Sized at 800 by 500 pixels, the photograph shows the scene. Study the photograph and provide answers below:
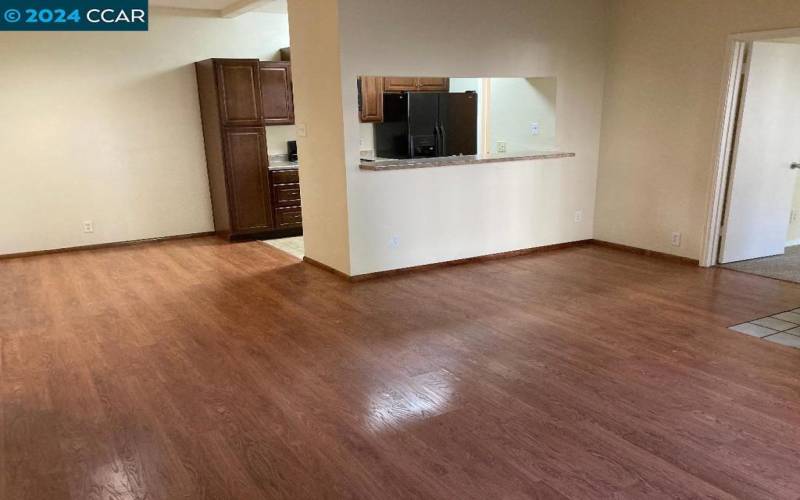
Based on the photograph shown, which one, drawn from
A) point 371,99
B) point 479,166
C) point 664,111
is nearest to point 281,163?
point 371,99

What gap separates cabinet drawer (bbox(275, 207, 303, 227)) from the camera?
6.70 m

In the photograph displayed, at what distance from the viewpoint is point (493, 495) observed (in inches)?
83.0

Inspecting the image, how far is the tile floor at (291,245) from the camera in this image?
233 inches

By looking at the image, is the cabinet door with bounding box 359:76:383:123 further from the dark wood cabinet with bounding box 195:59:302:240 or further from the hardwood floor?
the hardwood floor

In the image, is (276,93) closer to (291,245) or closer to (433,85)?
(291,245)

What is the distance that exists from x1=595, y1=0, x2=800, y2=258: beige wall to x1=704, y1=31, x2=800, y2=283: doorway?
15 centimetres

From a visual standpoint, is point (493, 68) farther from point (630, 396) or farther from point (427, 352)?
point (630, 396)

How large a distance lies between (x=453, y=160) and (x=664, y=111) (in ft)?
6.68

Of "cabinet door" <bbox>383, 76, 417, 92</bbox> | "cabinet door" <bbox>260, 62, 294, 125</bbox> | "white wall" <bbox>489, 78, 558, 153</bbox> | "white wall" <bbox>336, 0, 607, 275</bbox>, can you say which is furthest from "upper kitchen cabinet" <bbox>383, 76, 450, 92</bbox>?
"white wall" <bbox>336, 0, 607, 275</bbox>

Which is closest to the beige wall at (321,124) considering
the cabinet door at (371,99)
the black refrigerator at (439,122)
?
the black refrigerator at (439,122)

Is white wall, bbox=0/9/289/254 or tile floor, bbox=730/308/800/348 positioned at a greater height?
white wall, bbox=0/9/289/254

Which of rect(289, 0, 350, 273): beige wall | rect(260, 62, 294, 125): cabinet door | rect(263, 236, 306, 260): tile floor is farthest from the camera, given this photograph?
rect(260, 62, 294, 125): cabinet door

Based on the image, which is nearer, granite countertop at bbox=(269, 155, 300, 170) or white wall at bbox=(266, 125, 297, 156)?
granite countertop at bbox=(269, 155, 300, 170)

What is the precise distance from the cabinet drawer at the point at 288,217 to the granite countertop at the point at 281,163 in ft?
1.59
